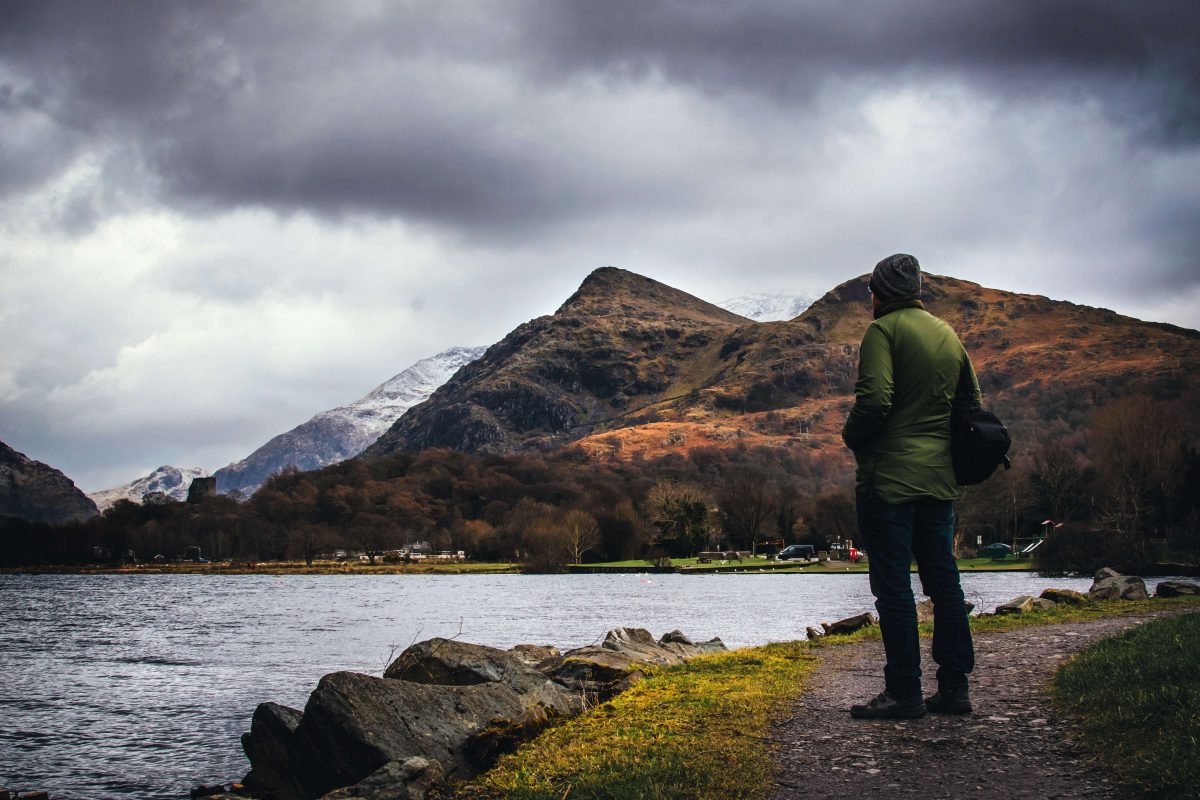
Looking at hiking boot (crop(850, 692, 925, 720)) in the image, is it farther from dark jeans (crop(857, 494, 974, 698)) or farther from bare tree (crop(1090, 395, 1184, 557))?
bare tree (crop(1090, 395, 1184, 557))

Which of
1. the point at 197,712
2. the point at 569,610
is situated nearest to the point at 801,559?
the point at 569,610

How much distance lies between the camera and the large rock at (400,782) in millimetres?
10195

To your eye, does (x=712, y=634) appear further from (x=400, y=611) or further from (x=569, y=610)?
(x=400, y=611)

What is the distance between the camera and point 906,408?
396 inches

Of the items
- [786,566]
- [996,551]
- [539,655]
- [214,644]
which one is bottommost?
[786,566]

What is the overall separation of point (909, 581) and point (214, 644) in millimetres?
47016

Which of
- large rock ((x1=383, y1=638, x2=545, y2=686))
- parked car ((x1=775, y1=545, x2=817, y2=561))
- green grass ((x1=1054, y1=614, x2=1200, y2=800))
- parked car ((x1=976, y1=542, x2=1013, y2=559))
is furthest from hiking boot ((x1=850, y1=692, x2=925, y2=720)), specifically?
parked car ((x1=775, y1=545, x2=817, y2=561))

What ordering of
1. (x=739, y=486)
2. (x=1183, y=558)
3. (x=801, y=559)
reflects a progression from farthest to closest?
(x=739, y=486) < (x=801, y=559) < (x=1183, y=558)

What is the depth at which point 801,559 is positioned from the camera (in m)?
163

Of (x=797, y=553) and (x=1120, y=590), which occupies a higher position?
(x=1120, y=590)

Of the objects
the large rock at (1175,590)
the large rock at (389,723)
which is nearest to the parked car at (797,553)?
the large rock at (1175,590)

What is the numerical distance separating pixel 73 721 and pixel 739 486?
169094mm

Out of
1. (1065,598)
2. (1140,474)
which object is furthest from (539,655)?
(1140,474)

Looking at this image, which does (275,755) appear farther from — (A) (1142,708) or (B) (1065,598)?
(B) (1065,598)
